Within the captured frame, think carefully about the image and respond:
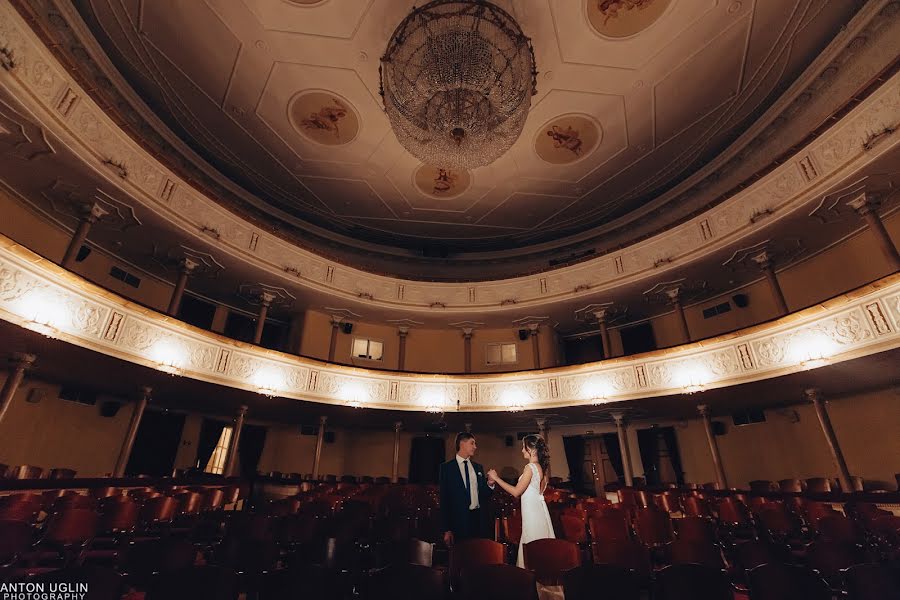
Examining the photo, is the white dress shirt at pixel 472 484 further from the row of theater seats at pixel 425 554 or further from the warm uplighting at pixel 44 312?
the warm uplighting at pixel 44 312

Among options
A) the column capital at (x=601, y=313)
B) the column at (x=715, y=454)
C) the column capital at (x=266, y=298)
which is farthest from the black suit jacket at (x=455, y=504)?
the column capital at (x=601, y=313)

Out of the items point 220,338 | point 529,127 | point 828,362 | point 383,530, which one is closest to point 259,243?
point 220,338

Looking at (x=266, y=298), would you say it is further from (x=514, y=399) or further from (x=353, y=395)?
(x=514, y=399)

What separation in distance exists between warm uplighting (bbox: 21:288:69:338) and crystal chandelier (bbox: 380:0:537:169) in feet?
21.9

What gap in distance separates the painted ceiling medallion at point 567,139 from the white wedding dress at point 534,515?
9910 millimetres

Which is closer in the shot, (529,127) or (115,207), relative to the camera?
Result: (115,207)

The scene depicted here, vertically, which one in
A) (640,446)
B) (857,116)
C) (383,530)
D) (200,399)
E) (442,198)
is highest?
(442,198)

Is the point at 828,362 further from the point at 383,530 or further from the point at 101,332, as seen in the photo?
the point at 101,332

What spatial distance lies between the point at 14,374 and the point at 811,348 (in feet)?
47.0

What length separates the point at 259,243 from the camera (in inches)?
432

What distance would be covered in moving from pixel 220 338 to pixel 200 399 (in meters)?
2.55

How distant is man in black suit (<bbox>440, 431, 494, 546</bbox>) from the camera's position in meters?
3.47

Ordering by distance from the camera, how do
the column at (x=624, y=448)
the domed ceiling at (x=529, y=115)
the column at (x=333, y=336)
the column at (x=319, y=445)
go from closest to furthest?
1. the domed ceiling at (x=529, y=115)
2. the column at (x=624, y=448)
3. the column at (x=319, y=445)
4. the column at (x=333, y=336)

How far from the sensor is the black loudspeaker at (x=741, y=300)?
37.0 ft
